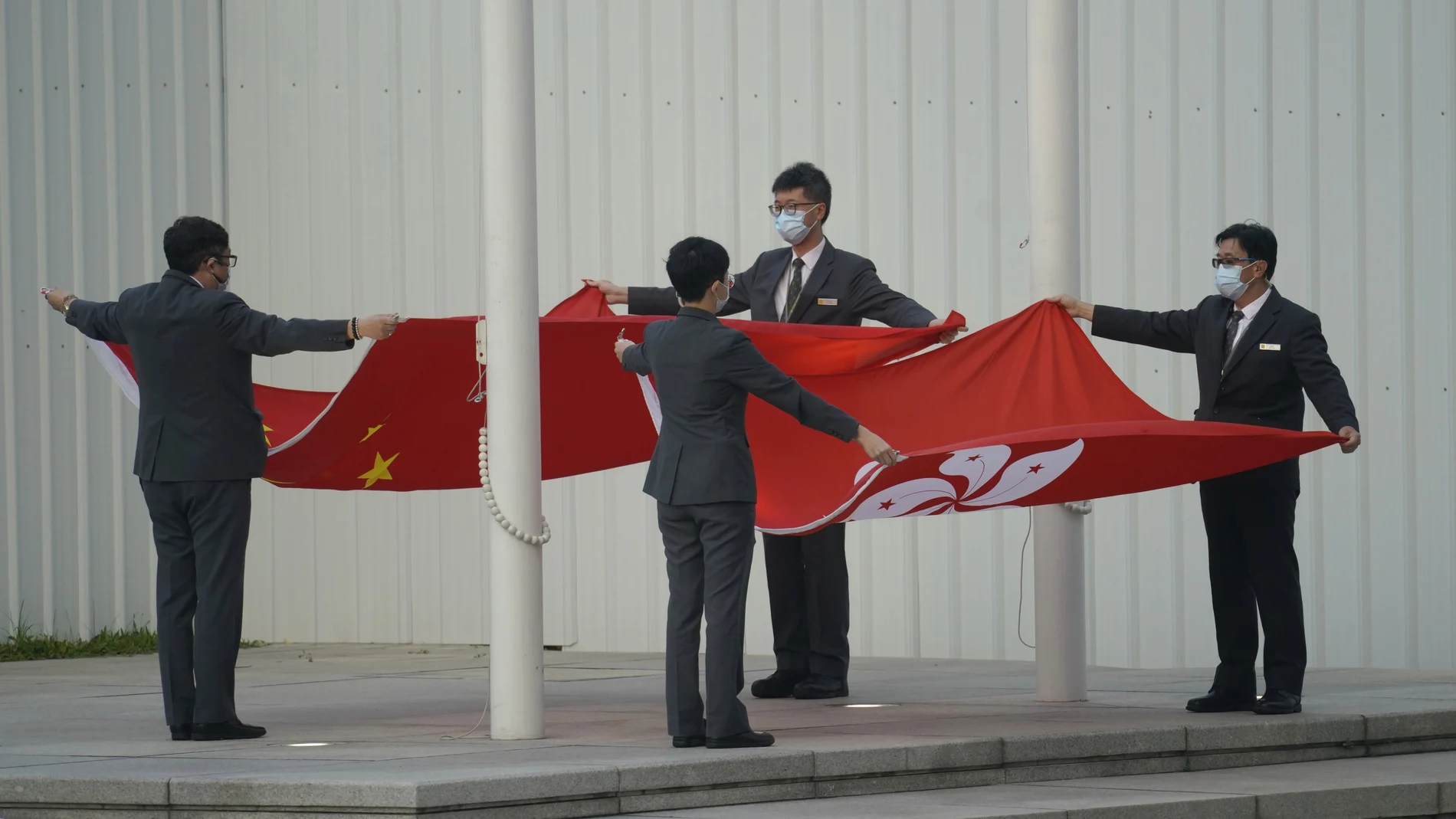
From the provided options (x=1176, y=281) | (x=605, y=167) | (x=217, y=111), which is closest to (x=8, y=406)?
(x=217, y=111)

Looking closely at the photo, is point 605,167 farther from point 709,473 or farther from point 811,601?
point 709,473

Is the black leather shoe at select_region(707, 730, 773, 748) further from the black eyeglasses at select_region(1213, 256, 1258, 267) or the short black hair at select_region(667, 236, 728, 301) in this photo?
the black eyeglasses at select_region(1213, 256, 1258, 267)

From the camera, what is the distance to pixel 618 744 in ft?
18.3

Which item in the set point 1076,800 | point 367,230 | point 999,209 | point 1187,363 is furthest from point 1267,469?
point 367,230

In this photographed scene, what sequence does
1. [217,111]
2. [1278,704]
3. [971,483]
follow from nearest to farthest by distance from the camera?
1. [971,483]
2. [1278,704]
3. [217,111]

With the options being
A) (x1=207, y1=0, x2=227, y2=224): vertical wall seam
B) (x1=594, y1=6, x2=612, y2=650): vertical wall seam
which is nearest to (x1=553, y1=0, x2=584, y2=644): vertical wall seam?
(x1=594, y1=6, x2=612, y2=650): vertical wall seam

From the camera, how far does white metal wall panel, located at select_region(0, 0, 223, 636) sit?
10.6 metres

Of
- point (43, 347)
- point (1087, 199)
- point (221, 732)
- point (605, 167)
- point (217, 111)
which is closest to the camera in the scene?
point (221, 732)

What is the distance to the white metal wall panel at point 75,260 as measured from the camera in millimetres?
10578

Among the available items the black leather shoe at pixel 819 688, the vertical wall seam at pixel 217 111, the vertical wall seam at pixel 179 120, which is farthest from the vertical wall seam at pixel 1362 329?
the vertical wall seam at pixel 179 120

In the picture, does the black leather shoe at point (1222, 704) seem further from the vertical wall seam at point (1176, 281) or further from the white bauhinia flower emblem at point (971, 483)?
the vertical wall seam at point (1176, 281)

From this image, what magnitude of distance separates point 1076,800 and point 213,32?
26.3ft

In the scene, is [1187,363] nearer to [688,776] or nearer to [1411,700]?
[1411,700]

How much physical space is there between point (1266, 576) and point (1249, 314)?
0.93m
